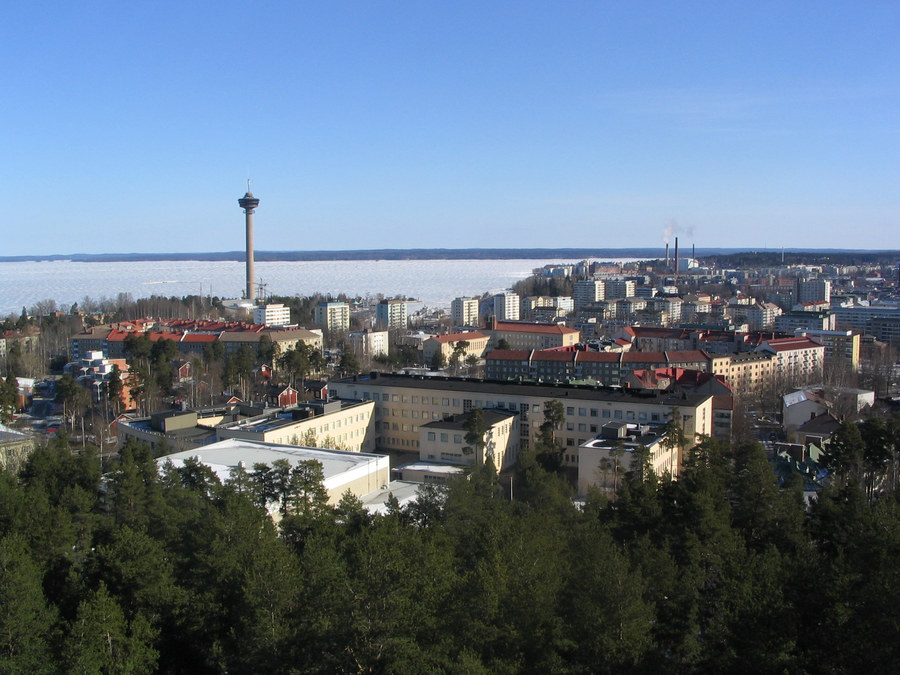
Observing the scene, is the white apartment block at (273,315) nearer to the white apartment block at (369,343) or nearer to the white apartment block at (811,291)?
the white apartment block at (369,343)

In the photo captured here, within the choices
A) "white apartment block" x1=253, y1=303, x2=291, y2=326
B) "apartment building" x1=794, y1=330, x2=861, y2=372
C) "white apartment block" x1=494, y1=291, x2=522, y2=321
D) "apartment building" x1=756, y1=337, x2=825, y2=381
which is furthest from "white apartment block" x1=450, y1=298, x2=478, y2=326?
"apartment building" x1=756, y1=337, x2=825, y2=381

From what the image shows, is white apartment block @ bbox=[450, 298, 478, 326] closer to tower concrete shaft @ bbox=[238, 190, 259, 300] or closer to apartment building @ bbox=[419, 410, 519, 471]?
tower concrete shaft @ bbox=[238, 190, 259, 300]

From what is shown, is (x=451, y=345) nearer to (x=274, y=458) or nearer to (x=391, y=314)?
(x=391, y=314)

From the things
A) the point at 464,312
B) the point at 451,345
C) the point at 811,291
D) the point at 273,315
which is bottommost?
the point at 451,345

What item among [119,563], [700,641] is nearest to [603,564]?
[700,641]

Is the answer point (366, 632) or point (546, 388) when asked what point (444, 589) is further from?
point (546, 388)

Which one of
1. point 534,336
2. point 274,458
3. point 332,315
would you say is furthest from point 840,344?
point 274,458
